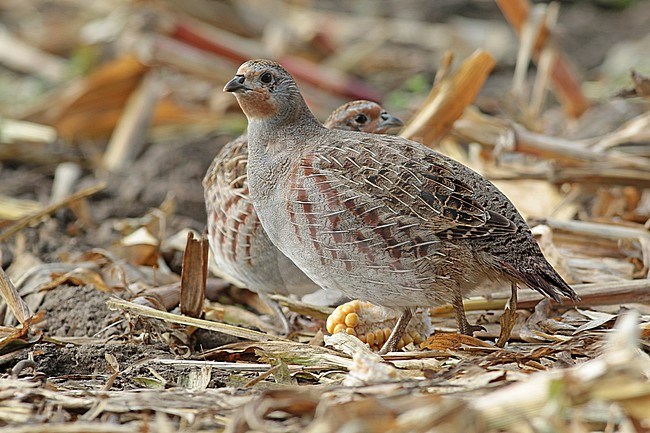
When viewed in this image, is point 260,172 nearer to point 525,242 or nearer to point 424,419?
point 525,242

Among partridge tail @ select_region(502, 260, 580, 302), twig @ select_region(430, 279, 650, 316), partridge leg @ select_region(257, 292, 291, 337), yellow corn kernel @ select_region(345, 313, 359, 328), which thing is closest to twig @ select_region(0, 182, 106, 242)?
partridge leg @ select_region(257, 292, 291, 337)

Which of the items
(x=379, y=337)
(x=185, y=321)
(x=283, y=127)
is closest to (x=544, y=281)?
(x=379, y=337)

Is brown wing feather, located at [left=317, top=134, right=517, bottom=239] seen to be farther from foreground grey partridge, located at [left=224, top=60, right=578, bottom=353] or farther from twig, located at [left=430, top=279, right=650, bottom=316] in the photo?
twig, located at [left=430, top=279, right=650, bottom=316]

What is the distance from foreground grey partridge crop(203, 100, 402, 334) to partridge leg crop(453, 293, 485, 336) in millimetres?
734

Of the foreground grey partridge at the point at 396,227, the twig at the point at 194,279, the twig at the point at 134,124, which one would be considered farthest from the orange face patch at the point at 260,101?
the twig at the point at 134,124

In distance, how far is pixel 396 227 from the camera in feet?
10.4

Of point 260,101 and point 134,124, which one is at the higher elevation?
point 260,101

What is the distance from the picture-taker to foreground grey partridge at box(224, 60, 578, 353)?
10.4 feet

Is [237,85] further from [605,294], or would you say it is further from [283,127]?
[605,294]

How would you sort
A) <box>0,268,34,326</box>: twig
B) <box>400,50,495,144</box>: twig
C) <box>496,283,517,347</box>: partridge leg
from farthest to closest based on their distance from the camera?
<box>400,50,495,144</box>: twig
<box>0,268,34,326</box>: twig
<box>496,283,517,347</box>: partridge leg

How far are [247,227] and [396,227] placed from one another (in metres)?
0.95

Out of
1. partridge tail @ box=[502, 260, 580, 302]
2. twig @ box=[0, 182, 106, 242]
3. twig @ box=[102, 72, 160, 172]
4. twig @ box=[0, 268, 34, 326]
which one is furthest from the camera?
twig @ box=[102, 72, 160, 172]

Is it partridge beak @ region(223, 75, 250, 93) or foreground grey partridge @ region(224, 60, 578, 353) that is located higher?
partridge beak @ region(223, 75, 250, 93)

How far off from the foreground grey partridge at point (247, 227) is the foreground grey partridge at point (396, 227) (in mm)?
426
